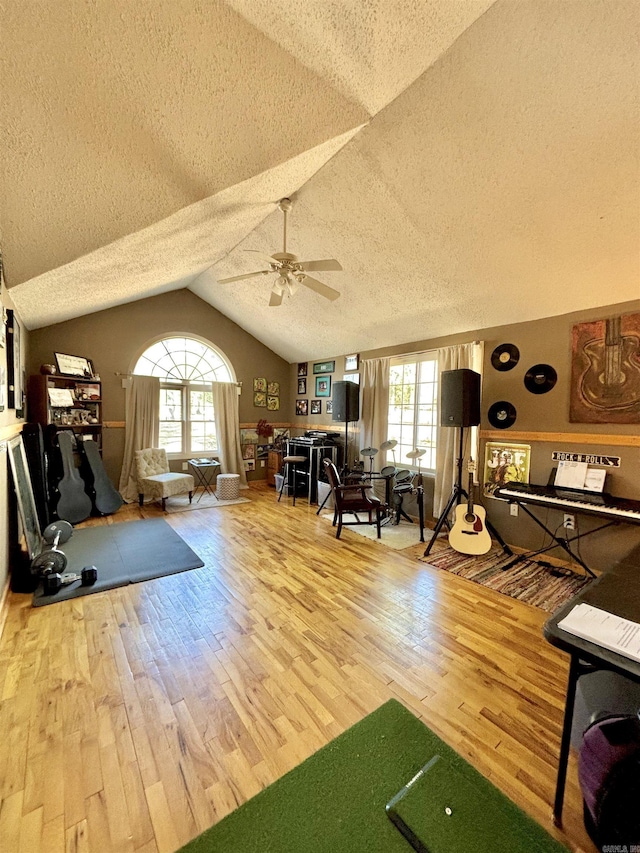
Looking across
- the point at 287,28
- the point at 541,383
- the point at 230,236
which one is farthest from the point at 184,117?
the point at 541,383

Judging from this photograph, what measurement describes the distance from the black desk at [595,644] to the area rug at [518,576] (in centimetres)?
133

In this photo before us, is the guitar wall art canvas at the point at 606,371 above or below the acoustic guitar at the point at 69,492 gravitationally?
above

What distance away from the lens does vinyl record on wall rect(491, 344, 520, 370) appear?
11.6 ft

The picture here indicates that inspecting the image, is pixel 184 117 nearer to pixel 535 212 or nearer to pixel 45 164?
pixel 45 164

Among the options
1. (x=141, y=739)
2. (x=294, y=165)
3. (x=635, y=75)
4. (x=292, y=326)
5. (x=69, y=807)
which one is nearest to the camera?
(x=69, y=807)

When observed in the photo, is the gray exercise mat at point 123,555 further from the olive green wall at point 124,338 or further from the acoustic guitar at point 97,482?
the olive green wall at point 124,338

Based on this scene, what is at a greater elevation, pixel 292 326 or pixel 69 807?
pixel 292 326

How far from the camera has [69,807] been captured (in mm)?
1208

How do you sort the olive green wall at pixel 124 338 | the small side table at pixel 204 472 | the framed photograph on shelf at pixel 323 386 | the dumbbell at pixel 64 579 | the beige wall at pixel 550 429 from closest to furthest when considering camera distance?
the dumbbell at pixel 64 579 < the beige wall at pixel 550 429 < the olive green wall at pixel 124 338 < the small side table at pixel 204 472 < the framed photograph on shelf at pixel 323 386

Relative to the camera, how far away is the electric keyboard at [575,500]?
251cm

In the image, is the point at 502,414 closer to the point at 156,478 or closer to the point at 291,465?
the point at 291,465

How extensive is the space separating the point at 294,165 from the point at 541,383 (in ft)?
9.45

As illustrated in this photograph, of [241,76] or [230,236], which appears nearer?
[241,76]

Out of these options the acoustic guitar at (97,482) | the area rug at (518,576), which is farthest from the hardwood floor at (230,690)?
the acoustic guitar at (97,482)
